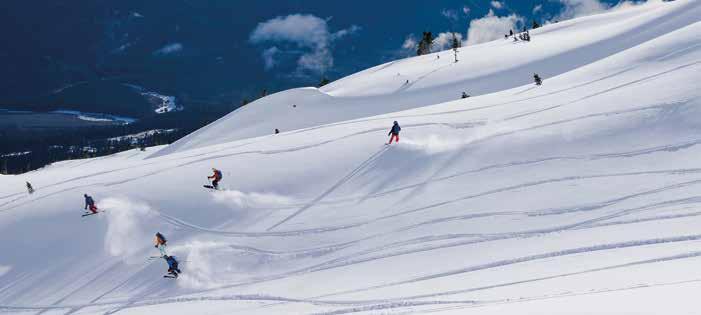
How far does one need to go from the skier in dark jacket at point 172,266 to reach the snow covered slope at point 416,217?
32 cm

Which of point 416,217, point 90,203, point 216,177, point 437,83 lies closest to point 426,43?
point 437,83

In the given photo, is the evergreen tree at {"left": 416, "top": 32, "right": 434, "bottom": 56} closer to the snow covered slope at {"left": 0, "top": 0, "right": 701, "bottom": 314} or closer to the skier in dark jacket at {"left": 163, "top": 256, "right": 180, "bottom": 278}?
the snow covered slope at {"left": 0, "top": 0, "right": 701, "bottom": 314}

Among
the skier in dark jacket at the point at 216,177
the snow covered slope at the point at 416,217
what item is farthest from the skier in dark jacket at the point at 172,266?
the skier in dark jacket at the point at 216,177

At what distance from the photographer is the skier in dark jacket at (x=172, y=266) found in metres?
20.4

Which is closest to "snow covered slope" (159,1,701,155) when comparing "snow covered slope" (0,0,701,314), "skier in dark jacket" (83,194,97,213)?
"snow covered slope" (0,0,701,314)

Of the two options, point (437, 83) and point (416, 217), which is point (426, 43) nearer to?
point (437, 83)

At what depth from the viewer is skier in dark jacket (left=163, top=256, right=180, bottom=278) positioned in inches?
802

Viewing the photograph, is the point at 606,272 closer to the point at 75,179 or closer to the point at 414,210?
the point at 414,210

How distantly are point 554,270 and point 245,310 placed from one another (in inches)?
419

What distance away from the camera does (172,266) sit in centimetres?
2042

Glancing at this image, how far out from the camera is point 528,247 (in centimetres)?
1792

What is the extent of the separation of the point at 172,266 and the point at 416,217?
34.6ft

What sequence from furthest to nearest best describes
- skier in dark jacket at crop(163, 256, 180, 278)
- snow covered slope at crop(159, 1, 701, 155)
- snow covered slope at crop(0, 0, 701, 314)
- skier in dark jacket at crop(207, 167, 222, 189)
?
snow covered slope at crop(159, 1, 701, 155), skier in dark jacket at crop(207, 167, 222, 189), skier in dark jacket at crop(163, 256, 180, 278), snow covered slope at crop(0, 0, 701, 314)

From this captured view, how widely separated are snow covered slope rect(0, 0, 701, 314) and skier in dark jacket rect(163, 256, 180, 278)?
32cm
